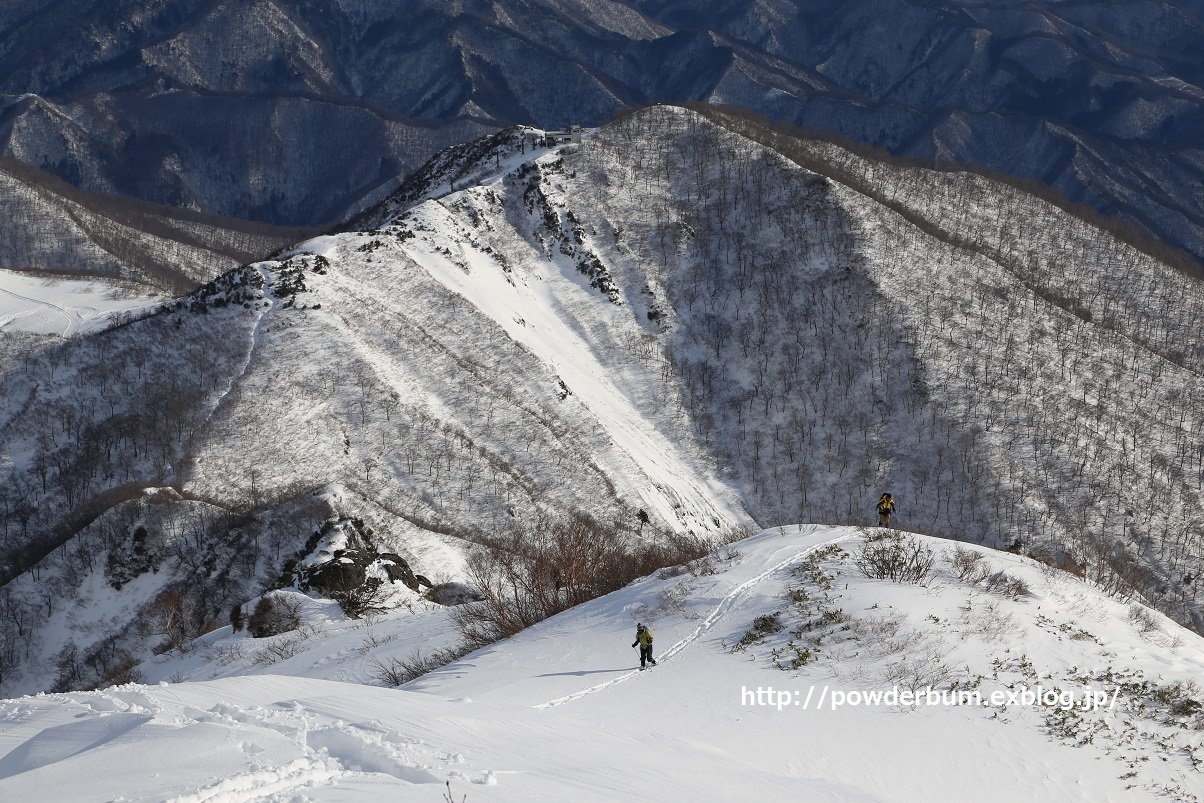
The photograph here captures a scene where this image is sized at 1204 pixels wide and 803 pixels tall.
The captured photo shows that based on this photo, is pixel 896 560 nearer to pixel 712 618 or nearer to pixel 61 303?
pixel 712 618

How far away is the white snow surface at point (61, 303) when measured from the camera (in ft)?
248

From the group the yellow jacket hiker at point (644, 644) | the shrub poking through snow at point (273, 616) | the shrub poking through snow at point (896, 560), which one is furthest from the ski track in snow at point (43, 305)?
the shrub poking through snow at point (896, 560)

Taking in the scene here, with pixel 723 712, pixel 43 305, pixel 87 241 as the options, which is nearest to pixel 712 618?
pixel 723 712

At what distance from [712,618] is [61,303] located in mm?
79272

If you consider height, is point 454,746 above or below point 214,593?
below

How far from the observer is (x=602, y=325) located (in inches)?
3118

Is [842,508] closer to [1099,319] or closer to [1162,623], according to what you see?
[1099,319]

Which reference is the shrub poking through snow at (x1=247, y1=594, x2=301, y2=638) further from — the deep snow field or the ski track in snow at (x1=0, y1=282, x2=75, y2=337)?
the ski track in snow at (x1=0, y1=282, x2=75, y2=337)

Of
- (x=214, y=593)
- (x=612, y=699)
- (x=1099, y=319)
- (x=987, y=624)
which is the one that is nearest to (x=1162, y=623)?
(x=987, y=624)

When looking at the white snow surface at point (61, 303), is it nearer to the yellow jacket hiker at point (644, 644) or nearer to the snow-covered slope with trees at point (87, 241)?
the snow-covered slope with trees at point (87, 241)

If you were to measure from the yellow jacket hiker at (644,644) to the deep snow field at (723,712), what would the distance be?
15.1 inches

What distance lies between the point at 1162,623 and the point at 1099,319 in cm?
6705

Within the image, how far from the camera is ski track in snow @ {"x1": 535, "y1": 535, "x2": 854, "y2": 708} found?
21.0 metres

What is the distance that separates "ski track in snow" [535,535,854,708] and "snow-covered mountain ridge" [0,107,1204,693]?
81.2 feet
